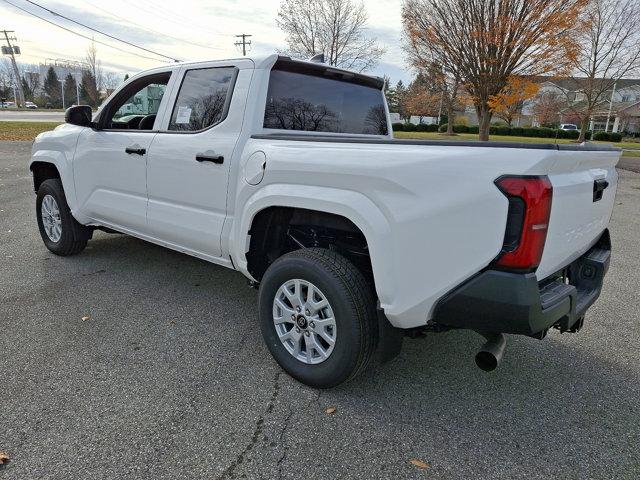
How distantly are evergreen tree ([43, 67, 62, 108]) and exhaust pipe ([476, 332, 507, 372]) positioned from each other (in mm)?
97926

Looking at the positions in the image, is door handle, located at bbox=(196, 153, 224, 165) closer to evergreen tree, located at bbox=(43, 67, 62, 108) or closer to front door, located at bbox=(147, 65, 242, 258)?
front door, located at bbox=(147, 65, 242, 258)

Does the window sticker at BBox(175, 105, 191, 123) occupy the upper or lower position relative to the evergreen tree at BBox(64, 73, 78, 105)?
lower

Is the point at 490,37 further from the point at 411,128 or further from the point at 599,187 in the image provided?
the point at 411,128

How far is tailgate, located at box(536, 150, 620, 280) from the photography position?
80.7 inches

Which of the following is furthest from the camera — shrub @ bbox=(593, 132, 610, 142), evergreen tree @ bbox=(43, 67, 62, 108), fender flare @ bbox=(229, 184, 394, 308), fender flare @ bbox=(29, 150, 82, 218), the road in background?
evergreen tree @ bbox=(43, 67, 62, 108)

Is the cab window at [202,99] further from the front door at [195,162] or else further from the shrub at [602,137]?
the shrub at [602,137]

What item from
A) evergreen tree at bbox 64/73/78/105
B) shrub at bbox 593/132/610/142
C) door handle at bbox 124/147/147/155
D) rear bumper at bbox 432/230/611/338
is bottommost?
shrub at bbox 593/132/610/142

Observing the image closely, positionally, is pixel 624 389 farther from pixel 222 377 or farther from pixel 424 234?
pixel 222 377

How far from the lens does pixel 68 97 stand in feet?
273

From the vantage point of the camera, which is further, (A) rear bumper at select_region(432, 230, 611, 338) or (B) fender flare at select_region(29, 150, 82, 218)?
(B) fender flare at select_region(29, 150, 82, 218)

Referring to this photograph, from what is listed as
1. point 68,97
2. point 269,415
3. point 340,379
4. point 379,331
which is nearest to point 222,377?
point 269,415

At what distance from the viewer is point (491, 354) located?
229 centimetres

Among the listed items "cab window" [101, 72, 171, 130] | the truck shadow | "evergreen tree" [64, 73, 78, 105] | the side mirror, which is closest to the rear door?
"cab window" [101, 72, 171, 130]

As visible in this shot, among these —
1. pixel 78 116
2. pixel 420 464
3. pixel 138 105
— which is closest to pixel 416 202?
pixel 420 464
